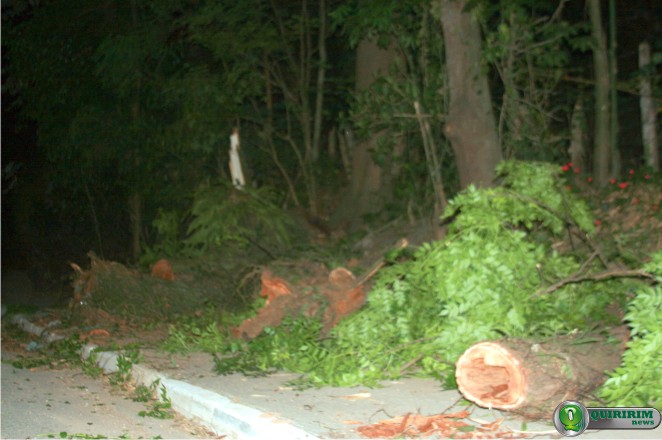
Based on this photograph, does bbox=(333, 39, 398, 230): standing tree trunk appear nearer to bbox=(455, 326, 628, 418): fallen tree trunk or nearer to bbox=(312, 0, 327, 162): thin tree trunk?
bbox=(312, 0, 327, 162): thin tree trunk

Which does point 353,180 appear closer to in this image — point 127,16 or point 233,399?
point 127,16

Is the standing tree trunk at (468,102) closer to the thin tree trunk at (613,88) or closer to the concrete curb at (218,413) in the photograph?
the thin tree trunk at (613,88)

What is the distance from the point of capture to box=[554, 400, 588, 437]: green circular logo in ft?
17.5

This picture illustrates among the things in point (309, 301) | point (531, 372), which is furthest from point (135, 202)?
point (531, 372)

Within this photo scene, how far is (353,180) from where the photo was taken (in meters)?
13.9

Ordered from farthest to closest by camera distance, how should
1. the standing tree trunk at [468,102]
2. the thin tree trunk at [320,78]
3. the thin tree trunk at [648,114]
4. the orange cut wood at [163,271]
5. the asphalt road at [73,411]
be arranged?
the thin tree trunk at [320,78] → the orange cut wood at [163,271] → the thin tree trunk at [648,114] → the standing tree trunk at [468,102] → the asphalt road at [73,411]

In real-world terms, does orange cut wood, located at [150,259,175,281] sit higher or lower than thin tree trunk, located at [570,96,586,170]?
lower

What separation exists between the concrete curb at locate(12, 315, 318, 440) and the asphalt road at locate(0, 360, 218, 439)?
12cm

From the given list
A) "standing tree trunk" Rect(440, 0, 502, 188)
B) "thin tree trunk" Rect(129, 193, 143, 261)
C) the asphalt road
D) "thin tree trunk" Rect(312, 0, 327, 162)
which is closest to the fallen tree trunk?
the asphalt road

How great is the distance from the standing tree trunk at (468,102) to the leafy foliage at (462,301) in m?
2.08

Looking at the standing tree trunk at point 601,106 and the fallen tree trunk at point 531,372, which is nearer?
the fallen tree trunk at point 531,372

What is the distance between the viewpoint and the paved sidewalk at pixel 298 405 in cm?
566

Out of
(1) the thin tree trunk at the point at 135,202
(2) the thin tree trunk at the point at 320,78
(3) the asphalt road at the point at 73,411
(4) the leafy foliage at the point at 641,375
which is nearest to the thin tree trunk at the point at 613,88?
(2) the thin tree trunk at the point at 320,78

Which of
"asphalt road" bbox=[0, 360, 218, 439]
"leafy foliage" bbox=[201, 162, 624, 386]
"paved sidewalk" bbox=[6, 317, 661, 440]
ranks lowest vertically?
"asphalt road" bbox=[0, 360, 218, 439]
